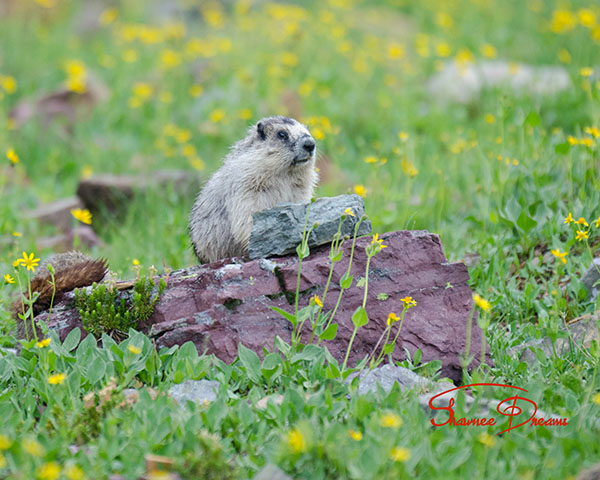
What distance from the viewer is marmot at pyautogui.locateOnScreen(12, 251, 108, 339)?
4852 mm

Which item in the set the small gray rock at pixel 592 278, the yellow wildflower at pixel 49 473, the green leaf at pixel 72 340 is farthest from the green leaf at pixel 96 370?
the small gray rock at pixel 592 278

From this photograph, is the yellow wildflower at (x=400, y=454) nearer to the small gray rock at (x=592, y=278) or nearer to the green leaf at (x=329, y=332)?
the green leaf at (x=329, y=332)

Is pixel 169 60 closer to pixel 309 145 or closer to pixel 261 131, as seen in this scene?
pixel 261 131

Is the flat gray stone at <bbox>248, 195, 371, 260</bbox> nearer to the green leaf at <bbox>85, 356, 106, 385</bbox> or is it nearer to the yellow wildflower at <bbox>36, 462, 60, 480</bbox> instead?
the green leaf at <bbox>85, 356, 106, 385</bbox>

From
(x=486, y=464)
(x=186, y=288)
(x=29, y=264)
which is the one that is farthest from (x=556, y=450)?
(x=29, y=264)

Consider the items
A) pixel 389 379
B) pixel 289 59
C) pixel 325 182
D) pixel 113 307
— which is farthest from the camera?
pixel 289 59

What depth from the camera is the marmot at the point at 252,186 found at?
560 cm

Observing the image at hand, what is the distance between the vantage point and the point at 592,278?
5.45 m

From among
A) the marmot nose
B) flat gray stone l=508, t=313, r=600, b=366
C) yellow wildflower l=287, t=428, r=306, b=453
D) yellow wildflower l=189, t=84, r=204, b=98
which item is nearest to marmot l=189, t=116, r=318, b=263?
the marmot nose

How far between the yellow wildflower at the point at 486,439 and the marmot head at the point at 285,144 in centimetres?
285

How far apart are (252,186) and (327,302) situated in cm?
137

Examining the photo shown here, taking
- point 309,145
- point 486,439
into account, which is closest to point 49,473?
point 486,439

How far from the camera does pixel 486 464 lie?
3447mm

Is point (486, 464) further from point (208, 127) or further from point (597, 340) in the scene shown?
point (208, 127)
